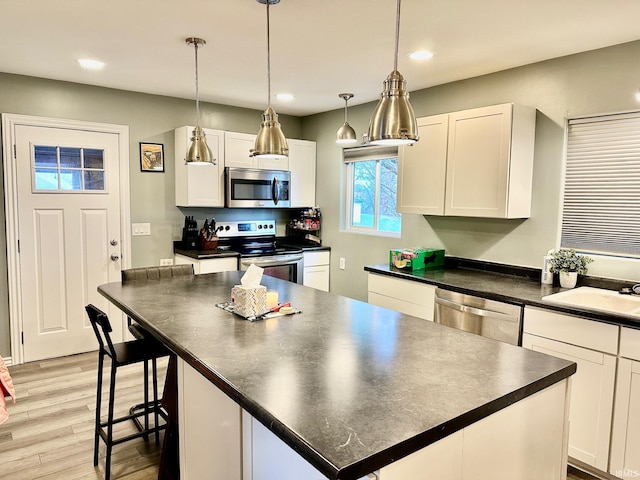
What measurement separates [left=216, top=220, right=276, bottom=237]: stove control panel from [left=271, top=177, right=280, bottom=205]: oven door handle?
1.26 ft

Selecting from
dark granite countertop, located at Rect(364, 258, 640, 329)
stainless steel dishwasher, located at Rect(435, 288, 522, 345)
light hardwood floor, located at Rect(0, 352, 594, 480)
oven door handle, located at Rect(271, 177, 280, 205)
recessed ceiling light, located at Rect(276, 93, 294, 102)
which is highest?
recessed ceiling light, located at Rect(276, 93, 294, 102)

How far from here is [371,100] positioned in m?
4.33

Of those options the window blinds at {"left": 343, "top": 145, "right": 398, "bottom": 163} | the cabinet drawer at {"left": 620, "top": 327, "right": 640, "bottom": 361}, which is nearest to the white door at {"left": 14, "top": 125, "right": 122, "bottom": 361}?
the window blinds at {"left": 343, "top": 145, "right": 398, "bottom": 163}

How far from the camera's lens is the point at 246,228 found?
16.1ft

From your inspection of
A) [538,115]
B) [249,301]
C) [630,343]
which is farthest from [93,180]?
[630,343]

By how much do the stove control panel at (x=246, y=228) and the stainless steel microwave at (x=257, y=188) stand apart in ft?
1.11

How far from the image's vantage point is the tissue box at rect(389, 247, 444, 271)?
349 centimetres

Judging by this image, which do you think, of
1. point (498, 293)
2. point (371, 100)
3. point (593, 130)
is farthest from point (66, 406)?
point (593, 130)

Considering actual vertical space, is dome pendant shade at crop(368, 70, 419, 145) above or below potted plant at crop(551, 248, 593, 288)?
above

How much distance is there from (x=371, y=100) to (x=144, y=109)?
2.18 m

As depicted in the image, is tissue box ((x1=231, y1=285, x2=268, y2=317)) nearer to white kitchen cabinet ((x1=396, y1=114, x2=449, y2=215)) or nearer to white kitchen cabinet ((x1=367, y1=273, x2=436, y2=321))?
white kitchen cabinet ((x1=367, y1=273, x2=436, y2=321))

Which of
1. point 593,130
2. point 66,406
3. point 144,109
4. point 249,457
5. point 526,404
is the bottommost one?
point 66,406

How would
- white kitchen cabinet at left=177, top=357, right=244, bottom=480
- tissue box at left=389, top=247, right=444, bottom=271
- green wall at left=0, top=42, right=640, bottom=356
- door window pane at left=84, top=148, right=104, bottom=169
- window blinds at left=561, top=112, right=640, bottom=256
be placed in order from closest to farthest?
white kitchen cabinet at left=177, top=357, right=244, bottom=480 → window blinds at left=561, top=112, right=640, bottom=256 → green wall at left=0, top=42, right=640, bottom=356 → tissue box at left=389, top=247, right=444, bottom=271 → door window pane at left=84, top=148, right=104, bottom=169

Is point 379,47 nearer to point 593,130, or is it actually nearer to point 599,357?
point 593,130
